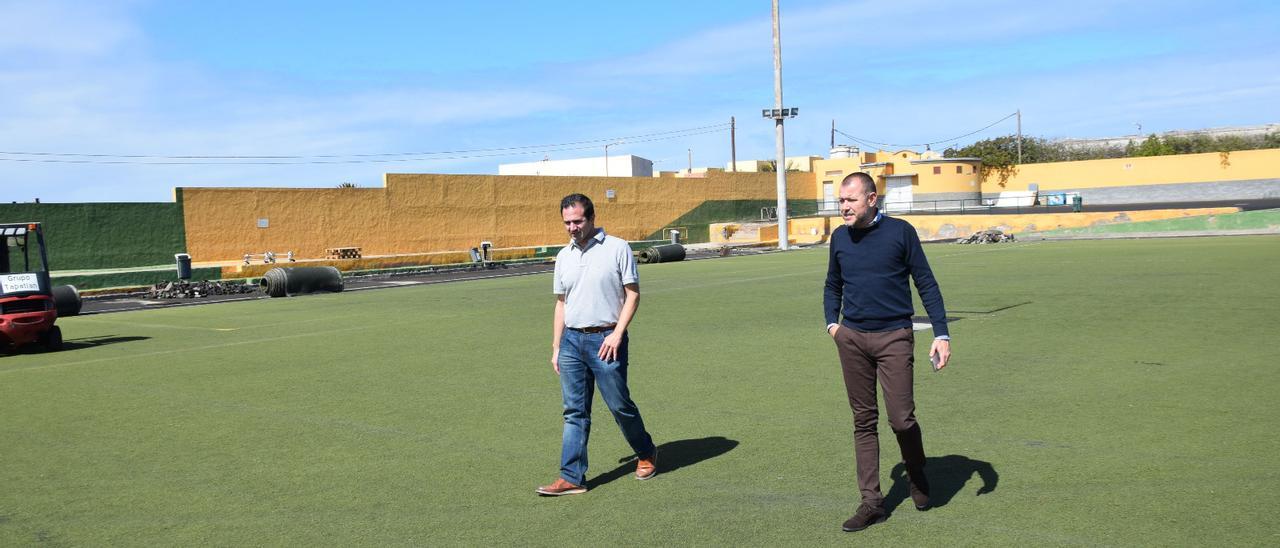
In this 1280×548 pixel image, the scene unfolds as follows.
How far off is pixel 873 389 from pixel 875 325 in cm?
38

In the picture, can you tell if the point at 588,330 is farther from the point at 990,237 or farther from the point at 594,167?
the point at 594,167

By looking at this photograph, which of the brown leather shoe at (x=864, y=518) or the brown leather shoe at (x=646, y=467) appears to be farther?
the brown leather shoe at (x=646, y=467)

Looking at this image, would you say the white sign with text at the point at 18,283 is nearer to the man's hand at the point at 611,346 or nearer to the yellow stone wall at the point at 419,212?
the man's hand at the point at 611,346

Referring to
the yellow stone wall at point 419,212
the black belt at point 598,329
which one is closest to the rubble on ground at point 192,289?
the yellow stone wall at point 419,212

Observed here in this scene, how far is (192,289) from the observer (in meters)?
29.6

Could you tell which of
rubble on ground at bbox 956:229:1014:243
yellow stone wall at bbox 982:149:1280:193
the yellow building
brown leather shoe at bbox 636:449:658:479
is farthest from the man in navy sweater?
yellow stone wall at bbox 982:149:1280:193

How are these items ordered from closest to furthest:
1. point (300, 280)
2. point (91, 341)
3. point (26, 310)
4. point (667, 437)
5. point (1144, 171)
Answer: point (667, 437) < point (26, 310) < point (91, 341) < point (300, 280) < point (1144, 171)

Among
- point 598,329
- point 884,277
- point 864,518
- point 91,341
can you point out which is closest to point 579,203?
point 598,329

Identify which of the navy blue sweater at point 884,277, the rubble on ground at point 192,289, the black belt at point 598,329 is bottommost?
the rubble on ground at point 192,289

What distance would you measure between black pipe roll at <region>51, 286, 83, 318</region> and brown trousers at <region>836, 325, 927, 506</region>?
915 inches

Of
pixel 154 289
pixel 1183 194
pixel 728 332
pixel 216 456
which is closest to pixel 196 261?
pixel 154 289

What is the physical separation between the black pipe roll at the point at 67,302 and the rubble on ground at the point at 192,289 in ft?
17.1

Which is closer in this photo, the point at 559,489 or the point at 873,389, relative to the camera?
the point at 873,389

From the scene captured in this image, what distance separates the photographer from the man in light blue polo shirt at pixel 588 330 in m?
6.37
